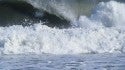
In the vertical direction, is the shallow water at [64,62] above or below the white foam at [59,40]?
below

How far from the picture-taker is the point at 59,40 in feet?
66.4

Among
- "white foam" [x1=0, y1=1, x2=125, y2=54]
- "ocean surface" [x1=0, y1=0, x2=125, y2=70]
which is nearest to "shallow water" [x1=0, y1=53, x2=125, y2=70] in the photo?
"ocean surface" [x1=0, y1=0, x2=125, y2=70]

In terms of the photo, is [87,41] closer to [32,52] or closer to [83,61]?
[32,52]

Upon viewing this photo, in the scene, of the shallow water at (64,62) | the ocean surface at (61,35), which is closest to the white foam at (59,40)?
the ocean surface at (61,35)

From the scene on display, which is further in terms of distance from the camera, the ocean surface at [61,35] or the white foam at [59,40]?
the white foam at [59,40]

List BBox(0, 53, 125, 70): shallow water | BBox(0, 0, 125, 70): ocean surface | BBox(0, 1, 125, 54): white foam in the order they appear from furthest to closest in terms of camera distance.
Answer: BBox(0, 1, 125, 54): white foam → BBox(0, 0, 125, 70): ocean surface → BBox(0, 53, 125, 70): shallow water

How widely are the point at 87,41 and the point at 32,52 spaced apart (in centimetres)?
190

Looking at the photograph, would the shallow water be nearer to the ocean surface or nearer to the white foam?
the ocean surface

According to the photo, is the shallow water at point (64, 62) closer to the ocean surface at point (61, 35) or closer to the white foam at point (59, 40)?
the ocean surface at point (61, 35)

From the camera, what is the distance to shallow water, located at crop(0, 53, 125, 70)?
1554cm

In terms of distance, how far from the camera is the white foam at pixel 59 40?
19.6 metres

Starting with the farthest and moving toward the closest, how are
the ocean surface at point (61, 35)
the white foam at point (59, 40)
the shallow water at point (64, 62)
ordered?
the white foam at point (59, 40)
the ocean surface at point (61, 35)
the shallow water at point (64, 62)

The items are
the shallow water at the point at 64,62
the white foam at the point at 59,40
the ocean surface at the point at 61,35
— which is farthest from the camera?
the white foam at the point at 59,40

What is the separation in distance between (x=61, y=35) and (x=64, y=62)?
4.23 m
